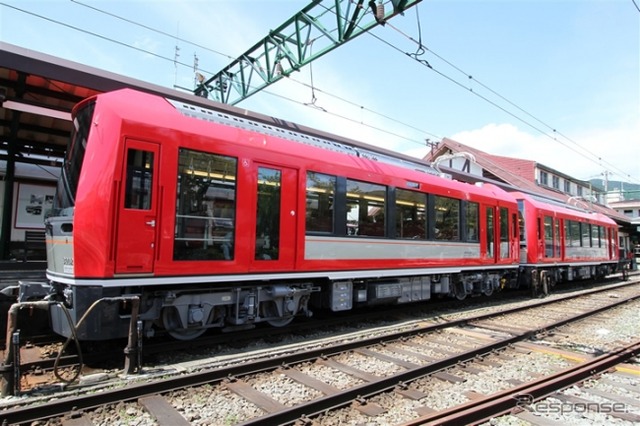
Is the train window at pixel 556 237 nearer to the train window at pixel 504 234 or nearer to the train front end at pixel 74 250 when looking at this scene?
the train window at pixel 504 234

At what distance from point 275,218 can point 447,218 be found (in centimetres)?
539

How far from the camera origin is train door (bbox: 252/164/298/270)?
254 inches

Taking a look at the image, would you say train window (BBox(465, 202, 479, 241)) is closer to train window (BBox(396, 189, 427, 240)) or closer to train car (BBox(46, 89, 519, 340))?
train window (BBox(396, 189, 427, 240))

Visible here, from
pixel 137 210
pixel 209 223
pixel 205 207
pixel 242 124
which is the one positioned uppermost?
pixel 242 124

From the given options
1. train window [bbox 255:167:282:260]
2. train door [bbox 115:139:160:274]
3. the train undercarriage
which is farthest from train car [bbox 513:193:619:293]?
train door [bbox 115:139:160:274]

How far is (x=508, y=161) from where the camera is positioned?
35.8 meters

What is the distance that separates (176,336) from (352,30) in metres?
7.35

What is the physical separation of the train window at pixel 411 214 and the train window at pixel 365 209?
0.51 meters

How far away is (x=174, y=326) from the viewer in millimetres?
5727

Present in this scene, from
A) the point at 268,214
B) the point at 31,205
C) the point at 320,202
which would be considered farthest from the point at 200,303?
the point at 31,205

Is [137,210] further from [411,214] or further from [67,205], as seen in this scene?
[411,214]

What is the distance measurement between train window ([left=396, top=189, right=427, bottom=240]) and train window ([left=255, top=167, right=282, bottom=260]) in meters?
3.20

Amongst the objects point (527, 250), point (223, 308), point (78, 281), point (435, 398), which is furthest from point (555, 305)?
point (78, 281)

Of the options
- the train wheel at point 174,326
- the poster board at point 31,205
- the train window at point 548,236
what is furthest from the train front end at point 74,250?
the train window at point 548,236
